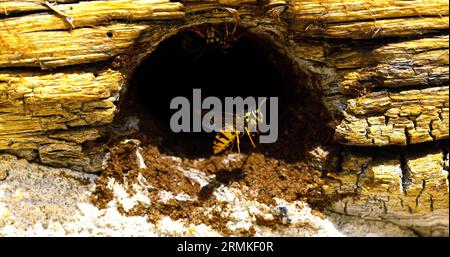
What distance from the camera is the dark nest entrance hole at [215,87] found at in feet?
12.7

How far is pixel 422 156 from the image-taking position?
145 inches

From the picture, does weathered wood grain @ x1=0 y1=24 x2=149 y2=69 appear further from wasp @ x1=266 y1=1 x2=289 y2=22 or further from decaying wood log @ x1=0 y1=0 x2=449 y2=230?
wasp @ x1=266 y1=1 x2=289 y2=22

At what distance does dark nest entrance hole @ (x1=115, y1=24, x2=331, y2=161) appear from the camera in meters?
3.86

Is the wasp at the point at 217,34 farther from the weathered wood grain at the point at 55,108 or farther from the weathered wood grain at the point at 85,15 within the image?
the weathered wood grain at the point at 55,108

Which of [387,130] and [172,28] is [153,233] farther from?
[387,130]

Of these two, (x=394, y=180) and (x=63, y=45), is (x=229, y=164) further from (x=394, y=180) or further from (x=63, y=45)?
(x=63, y=45)

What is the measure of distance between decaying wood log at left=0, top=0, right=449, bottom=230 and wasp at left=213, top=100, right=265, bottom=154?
564mm

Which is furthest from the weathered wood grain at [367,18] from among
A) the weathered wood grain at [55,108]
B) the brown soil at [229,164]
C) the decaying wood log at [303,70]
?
the weathered wood grain at [55,108]

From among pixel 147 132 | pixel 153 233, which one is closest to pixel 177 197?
pixel 153 233

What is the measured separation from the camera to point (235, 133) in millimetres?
4062

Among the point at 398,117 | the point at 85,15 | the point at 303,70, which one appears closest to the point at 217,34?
the point at 303,70

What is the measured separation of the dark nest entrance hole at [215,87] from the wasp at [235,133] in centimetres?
8

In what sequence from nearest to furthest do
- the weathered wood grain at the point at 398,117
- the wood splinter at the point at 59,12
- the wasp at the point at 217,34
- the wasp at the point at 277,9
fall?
1. the wood splinter at the point at 59,12
2. the wasp at the point at 277,9
3. the weathered wood grain at the point at 398,117
4. the wasp at the point at 217,34

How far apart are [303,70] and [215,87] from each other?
1166 millimetres
